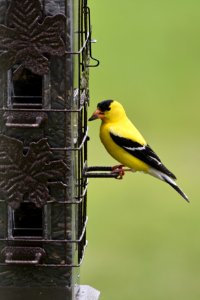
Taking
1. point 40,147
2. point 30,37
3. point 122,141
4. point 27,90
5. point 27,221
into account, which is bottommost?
point 27,221

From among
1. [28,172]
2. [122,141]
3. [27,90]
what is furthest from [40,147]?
[122,141]

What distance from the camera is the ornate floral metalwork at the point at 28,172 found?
7.25 m

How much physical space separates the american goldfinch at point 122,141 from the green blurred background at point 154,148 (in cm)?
319

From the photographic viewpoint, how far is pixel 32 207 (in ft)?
24.7

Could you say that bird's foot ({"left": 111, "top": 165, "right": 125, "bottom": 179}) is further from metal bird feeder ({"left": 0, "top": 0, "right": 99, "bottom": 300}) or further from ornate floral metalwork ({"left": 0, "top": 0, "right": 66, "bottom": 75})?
ornate floral metalwork ({"left": 0, "top": 0, "right": 66, "bottom": 75})

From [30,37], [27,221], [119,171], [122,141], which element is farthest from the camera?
[122,141]

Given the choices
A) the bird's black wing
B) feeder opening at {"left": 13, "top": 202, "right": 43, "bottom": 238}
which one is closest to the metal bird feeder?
feeder opening at {"left": 13, "top": 202, "right": 43, "bottom": 238}

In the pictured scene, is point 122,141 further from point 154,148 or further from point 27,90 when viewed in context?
point 154,148

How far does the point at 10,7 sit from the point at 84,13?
889mm

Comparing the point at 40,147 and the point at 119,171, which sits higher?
the point at 40,147

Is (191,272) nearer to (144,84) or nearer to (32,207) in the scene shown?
(32,207)

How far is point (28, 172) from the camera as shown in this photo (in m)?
7.28

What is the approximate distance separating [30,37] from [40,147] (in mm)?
527

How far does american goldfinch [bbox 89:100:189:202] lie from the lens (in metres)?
8.49
